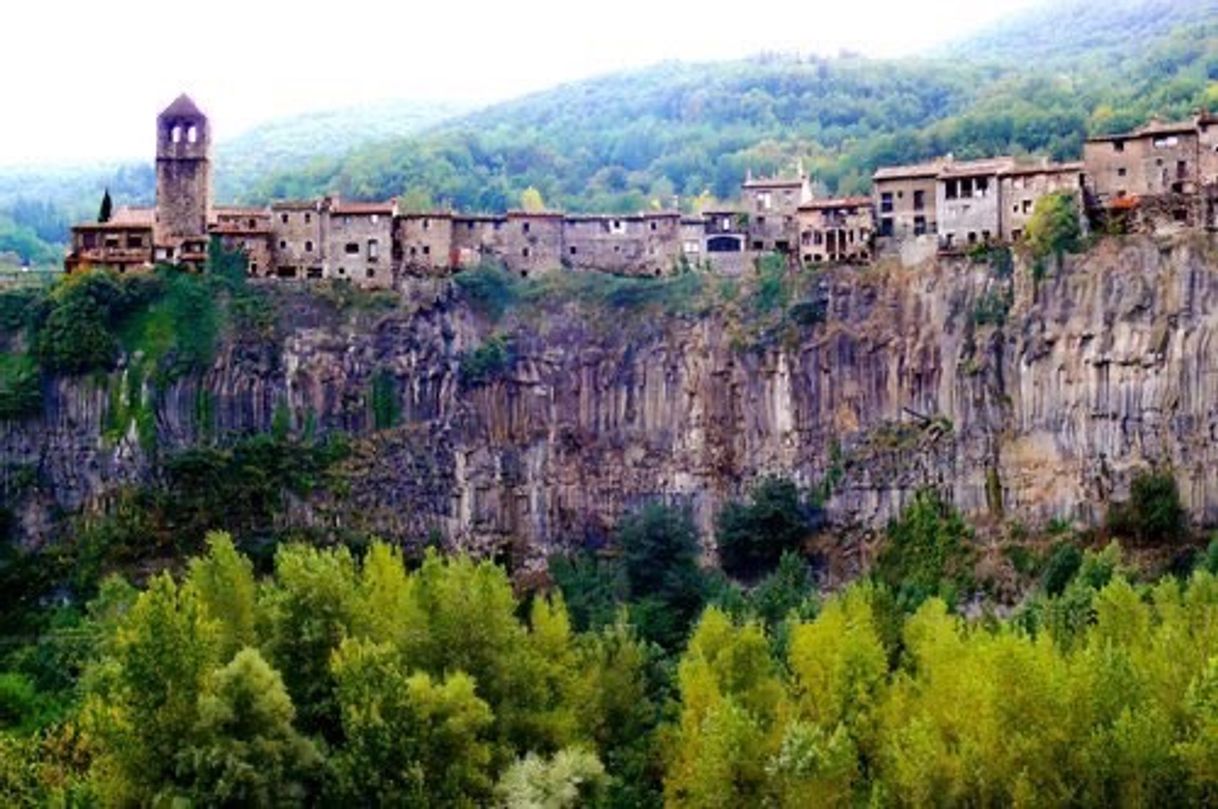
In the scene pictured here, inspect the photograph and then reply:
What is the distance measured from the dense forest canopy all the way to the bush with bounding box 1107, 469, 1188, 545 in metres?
38.4

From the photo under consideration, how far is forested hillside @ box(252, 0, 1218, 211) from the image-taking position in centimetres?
A: 13000

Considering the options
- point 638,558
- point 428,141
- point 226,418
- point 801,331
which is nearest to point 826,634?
point 638,558

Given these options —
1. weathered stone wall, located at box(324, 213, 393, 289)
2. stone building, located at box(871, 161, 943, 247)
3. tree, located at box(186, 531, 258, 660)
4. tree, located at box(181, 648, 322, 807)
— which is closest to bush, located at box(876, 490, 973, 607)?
→ stone building, located at box(871, 161, 943, 247)

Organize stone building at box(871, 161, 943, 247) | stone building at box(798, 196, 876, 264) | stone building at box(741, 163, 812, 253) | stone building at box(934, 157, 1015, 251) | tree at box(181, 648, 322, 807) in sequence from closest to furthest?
1. tree at box(181, 648, 322, 807)
2. stone building at box(934, 157, 1015, 251)
3. stone building at box(871, 161, 943, 247)
4. stone building at box(798, 196, 876, 264)
5. stone building at box(741, 163, 812, 253)

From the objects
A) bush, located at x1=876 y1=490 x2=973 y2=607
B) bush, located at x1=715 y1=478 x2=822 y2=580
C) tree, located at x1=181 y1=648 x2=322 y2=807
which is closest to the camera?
tree, located at x1=181 y1=648 x2=322 y2=807

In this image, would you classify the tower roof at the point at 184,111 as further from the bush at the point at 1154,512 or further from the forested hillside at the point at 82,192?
the bush at the point at 1154,512

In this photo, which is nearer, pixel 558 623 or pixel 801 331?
pixel 558 623

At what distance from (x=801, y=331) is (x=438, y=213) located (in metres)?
19.9

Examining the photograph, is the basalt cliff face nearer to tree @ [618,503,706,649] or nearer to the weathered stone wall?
the weathered stone wall

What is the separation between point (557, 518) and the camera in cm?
9394

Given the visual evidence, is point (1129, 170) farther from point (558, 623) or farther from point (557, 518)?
point (558, 623)

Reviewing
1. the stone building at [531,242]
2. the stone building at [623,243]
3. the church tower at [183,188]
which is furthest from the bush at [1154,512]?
the church tower at [183,188]

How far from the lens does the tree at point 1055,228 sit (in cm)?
8669

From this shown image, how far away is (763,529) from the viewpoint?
8925cm
